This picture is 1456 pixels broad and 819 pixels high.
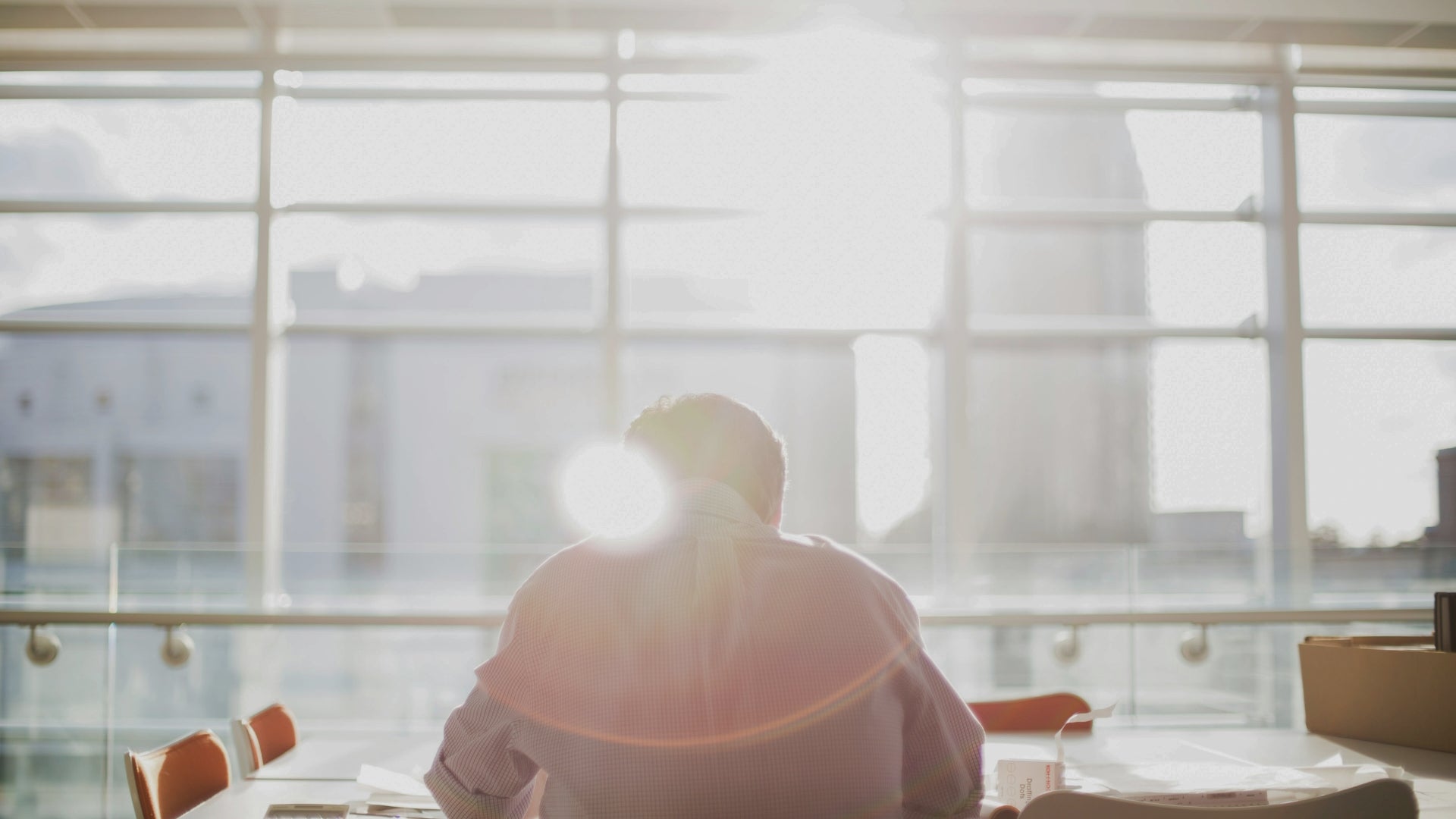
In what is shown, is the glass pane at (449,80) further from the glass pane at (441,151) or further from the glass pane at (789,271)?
the glass pane at (789,271)

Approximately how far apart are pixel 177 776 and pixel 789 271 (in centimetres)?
370

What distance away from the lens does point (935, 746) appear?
1458mm

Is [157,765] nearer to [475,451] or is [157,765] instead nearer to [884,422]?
[475,451]

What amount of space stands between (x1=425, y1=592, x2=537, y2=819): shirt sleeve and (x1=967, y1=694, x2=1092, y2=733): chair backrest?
1633mm

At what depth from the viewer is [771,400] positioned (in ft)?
17.6

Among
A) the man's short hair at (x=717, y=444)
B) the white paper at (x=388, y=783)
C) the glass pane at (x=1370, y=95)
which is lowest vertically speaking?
the white paper at (x=388, y=783)

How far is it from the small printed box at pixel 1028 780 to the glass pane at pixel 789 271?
356 centimetres

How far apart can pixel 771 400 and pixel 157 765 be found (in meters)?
3.62

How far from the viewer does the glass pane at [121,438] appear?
5090mm

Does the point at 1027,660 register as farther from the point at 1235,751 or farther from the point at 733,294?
the point at 733,294

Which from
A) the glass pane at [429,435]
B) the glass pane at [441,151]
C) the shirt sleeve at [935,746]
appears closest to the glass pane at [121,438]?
the glass pane at [429,435]

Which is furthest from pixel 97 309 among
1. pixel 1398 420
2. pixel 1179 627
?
pixel 1398 420

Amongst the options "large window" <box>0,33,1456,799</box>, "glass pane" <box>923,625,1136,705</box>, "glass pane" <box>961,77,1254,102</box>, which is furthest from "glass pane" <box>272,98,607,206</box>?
"glass pane" <box>923,625,1136,705</box>

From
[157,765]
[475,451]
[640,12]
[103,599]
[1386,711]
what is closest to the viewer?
[157,765]
